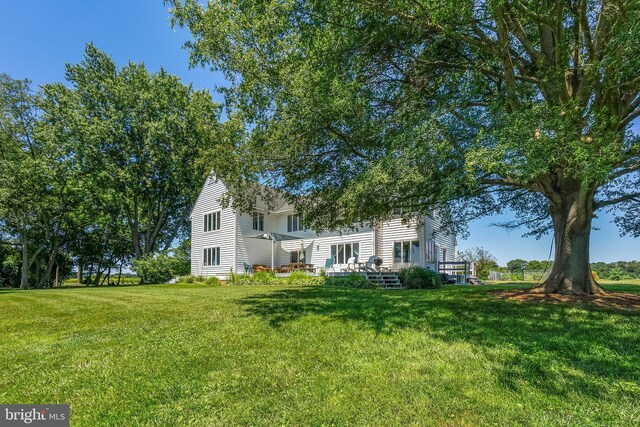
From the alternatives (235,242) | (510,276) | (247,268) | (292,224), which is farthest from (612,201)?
(510,276)

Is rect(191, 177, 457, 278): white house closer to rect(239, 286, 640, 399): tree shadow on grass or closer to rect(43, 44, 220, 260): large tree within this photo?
rect(43, 44, 220, 260): large tree

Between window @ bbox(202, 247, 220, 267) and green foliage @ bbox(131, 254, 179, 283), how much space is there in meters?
2.44

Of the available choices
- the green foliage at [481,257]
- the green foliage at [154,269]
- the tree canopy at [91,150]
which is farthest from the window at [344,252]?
the green foliage at [481,257]

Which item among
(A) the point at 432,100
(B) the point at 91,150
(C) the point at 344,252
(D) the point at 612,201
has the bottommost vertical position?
(C) the point at 344,252

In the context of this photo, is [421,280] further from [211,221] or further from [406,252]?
[211,221]

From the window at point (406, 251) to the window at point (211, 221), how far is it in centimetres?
1310

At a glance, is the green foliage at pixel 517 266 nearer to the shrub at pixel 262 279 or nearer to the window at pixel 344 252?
the window at pixel 344 252

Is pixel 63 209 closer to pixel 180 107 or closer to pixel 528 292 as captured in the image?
pixel 180 107

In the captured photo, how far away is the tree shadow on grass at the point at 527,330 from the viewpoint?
10.8ft

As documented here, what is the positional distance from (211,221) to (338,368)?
23.1 metres

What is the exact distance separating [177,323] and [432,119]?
20.3ft

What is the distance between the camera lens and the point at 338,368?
3609 mm

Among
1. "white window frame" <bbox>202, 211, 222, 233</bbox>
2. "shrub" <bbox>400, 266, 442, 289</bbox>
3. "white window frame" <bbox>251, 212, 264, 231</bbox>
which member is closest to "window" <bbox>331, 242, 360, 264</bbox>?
"shrub" <bbox>400, 266, 442, 289</bbox>

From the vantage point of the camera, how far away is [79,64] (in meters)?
23.6
